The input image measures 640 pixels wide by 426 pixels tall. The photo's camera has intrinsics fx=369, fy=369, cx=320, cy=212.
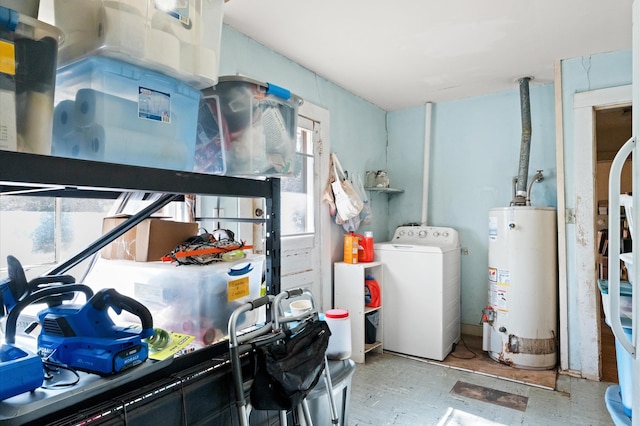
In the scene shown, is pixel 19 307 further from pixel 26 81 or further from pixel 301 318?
pixel 301 318

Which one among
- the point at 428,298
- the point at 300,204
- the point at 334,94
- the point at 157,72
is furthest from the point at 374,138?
the point at 157,72

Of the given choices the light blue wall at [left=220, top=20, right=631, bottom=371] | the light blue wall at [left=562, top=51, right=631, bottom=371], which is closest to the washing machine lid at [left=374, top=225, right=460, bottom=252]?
the light blue wall at [left=220, top=20, right=631, bottom=371]

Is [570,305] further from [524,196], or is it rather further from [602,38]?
[602,38]

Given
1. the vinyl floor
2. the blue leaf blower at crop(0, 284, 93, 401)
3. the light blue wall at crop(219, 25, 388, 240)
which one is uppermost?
the light blue wall at crop(219, 25, 388, 240)

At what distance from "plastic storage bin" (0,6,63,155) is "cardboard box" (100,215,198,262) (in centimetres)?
64

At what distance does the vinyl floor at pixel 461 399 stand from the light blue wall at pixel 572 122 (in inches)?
13.9

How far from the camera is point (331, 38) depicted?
8.28ft

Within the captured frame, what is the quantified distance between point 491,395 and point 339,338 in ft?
5.15

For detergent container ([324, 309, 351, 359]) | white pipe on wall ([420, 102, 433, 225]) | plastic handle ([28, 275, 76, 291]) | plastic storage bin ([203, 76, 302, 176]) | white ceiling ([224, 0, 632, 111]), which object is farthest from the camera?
white pipe on wall ([420, 102, 433, 225])

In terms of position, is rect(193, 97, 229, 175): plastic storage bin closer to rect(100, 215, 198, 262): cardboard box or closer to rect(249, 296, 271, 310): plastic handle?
rect(100, 215, 198, 262): cardboard box

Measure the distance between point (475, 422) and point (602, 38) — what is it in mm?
2695

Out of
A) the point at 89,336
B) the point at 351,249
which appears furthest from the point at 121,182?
the point at 351,249

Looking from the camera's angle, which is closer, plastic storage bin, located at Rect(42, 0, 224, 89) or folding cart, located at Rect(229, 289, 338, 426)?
plastic storage bin, located at Rect(42, 0, 224, 89)

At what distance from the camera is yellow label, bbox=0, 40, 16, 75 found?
0.69m
